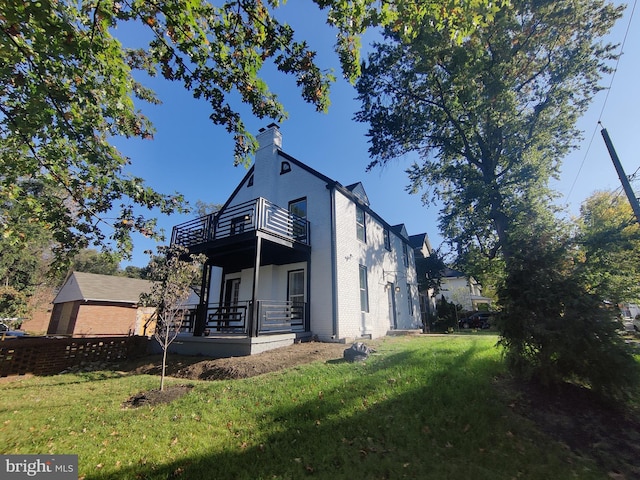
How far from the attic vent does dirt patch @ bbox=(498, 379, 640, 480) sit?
1250 cm

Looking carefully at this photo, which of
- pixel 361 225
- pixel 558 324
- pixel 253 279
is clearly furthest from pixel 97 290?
pixel 558 324

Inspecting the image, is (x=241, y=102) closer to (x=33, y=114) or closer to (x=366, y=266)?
(x=33, y=114)

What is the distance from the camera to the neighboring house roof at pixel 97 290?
922 inches

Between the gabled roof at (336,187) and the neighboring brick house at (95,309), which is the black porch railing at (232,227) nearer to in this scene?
the gabled roof at (336,187)

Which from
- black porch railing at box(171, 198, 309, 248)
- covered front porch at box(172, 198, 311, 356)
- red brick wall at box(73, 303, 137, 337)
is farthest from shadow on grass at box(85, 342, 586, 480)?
red brick wall at box(73, 303, 137, 337)

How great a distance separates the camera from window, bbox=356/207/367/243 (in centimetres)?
1473

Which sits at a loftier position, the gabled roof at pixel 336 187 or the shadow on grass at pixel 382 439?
the gabled roof at pixel 336 187

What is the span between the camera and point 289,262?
12969 millimetres

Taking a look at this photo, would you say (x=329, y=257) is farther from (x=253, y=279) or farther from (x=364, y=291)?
(x=253, y=279)

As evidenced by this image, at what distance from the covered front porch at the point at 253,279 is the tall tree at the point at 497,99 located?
8.54m

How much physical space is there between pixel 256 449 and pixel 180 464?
0.91 meters

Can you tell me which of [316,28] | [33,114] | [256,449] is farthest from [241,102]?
[256,449]

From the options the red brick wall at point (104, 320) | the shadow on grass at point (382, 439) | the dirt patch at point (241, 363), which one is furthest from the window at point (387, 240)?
the red brick wall at point (104, 320)

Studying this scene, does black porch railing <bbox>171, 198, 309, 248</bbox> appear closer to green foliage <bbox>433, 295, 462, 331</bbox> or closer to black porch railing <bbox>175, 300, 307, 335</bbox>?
black porch railing <bbox>175, 300, 307, 335</bbox>
